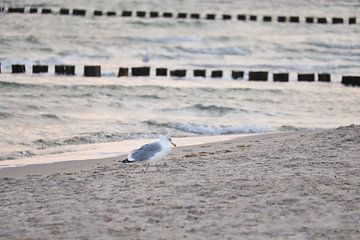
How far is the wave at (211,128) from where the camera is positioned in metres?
12.5

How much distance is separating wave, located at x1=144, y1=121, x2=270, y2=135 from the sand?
12.0ft

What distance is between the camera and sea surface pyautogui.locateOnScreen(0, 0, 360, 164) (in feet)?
41.8

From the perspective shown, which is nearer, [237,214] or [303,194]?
[237,214]

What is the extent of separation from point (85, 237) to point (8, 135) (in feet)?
21.4

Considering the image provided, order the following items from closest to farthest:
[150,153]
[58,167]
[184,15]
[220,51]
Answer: [150,153], [58,167], [220,51], [184,15]

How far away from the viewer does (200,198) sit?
6402 mm

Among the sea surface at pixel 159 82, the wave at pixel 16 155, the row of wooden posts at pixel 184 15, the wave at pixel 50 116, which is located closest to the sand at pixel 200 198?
the wave at pixel 16 155

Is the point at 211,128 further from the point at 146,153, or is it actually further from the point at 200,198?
the point at 200,198

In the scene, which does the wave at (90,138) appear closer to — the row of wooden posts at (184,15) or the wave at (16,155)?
the wave at (16,155)

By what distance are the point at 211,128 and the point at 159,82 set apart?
6.50 meters

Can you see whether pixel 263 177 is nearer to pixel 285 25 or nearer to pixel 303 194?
pixel 303 194

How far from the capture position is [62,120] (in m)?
13.4

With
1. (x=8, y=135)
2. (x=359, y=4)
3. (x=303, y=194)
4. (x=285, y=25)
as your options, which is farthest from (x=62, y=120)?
(x=359, y=4)

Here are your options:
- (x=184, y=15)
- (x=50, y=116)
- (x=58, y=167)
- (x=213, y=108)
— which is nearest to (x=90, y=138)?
(x=50, y=116)
